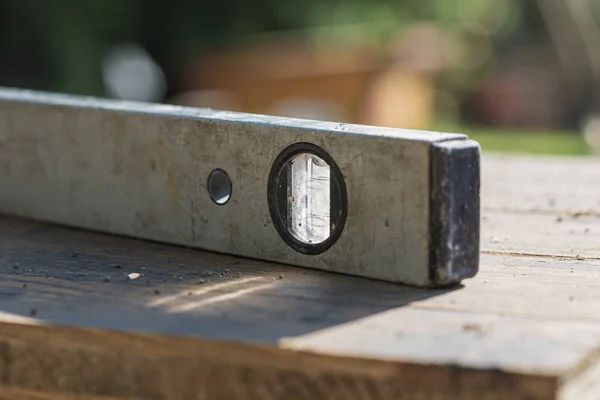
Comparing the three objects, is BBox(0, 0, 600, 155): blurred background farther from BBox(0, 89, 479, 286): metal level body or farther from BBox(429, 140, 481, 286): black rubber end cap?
BBox(429, 140, 481, 286): black rubber end cap

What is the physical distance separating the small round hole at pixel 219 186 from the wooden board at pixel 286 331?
0.35 ft

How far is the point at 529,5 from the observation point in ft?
40.4

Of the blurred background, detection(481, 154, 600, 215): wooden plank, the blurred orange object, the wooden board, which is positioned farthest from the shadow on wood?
the blurred orange object

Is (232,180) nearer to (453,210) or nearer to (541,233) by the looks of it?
(453,210)

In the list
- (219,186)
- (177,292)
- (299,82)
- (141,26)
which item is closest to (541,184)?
(219,186)

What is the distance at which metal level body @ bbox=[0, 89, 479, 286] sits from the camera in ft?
4.76

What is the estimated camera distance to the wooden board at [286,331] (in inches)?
43.6

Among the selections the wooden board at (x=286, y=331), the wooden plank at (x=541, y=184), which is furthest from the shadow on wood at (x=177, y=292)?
the wooden plank at (x=541, y=184)

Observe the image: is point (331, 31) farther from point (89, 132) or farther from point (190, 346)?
point (190, 346)

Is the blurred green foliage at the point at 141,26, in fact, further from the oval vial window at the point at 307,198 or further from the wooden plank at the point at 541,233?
the oval vial window at the point at 307,198

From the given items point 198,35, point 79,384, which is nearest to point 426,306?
point 79,384

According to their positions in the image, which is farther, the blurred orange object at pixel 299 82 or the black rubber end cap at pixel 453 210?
the blurred orange object at pixel 299 82

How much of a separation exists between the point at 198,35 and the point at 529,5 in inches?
243

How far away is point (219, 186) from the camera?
1729 mm
